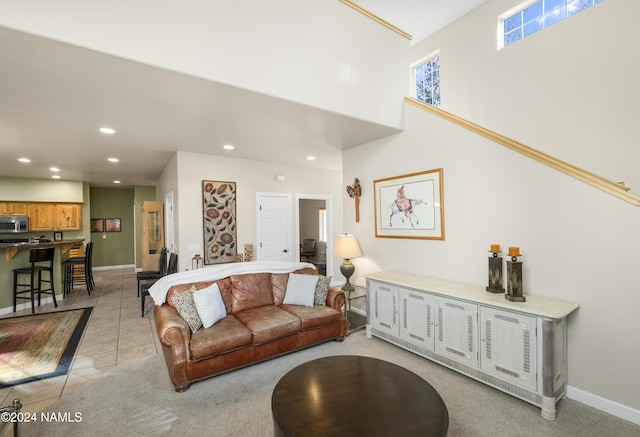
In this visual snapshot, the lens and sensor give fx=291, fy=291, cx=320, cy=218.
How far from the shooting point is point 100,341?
365 cm

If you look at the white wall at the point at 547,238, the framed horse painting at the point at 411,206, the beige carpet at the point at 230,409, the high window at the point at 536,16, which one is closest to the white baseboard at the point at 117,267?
the beige carpet at the point at 230,409

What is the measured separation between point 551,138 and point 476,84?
4.87 feet

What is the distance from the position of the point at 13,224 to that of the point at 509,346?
10070 mm

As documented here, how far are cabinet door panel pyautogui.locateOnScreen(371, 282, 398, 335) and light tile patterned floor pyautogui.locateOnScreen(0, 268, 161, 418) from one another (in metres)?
2.60

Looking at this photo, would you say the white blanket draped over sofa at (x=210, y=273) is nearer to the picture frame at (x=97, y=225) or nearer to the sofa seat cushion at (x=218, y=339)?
the sofa seat cushion at (x=218, y=339)

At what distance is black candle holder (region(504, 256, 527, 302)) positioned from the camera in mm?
2520

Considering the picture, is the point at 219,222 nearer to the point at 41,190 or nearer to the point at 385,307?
the point at 385,307

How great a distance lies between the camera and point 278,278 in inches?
150

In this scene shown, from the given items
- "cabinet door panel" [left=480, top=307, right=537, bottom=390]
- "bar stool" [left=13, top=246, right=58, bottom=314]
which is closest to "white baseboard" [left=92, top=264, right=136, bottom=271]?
"bar stool" [left=13, top=246, right=58, bottom=314]

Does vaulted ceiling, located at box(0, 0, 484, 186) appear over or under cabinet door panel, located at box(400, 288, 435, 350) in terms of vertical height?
over

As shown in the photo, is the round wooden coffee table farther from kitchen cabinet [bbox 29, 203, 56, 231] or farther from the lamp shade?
kitchen cabinet [bbox 29, 203, 56, 231]

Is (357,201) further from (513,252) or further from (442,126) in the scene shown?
(513,252)

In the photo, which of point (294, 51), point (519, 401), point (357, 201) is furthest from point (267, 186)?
point (519, 401)

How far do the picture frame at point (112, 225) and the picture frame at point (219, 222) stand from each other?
642cm
